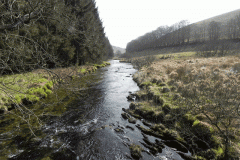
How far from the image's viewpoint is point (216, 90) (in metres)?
5.97

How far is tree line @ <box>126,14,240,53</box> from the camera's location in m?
49.3

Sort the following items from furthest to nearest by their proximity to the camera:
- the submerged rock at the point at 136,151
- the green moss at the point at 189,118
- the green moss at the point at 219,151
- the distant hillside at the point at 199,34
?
the distant hillside at the point at 199,34, the green moss at the point at 189,118, the submerged rock at the point at 136,151, the green moss at the point at 219,151

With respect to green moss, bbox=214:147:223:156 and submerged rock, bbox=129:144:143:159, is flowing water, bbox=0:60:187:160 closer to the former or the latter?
submerged rock, bbox=129:144:143:159

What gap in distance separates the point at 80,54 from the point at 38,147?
62.2 ft

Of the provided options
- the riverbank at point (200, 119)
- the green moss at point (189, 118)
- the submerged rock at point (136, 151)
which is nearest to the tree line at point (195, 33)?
the riverbank at point (200, 119)

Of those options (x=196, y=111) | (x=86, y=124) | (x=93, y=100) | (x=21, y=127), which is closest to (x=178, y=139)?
(x=196, y=111)

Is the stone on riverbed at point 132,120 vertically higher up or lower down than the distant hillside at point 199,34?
lower down

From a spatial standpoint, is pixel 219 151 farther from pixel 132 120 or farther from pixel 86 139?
pixel 86 139

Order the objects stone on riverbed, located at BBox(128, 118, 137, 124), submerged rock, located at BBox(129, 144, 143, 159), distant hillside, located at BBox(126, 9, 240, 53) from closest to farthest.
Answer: submerged rock, located at BBox(129, 144, 143, 159) → stone on riverbed, located at BBox(128, 118, 137, 124) → distant hillside, located at BBox(126, 9, 240, 53)

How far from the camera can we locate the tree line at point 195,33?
1941 inches

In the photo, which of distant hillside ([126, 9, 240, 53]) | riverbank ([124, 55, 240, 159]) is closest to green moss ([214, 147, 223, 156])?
riverbank ([124, 55, 240, 159])

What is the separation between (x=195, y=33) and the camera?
66.6m

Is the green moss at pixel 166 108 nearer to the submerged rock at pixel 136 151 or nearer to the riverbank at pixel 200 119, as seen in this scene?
the riverbank at pixel 200 119

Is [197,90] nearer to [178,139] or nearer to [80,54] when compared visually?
[178,139]
